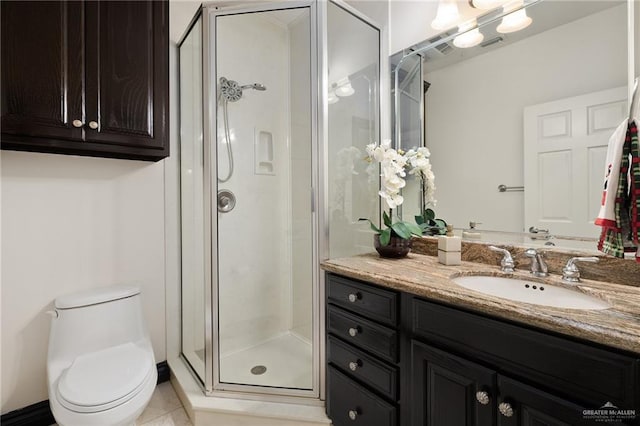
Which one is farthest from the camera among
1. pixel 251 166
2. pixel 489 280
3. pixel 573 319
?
pixel 251 166

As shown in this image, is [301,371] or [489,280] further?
[301,371]

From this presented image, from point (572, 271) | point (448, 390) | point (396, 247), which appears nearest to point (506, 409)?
point (448, 390)

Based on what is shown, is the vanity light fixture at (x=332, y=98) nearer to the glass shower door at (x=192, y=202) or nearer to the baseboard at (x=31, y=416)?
the glass shower door at (x=192, y=202)

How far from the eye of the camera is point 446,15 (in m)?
1.53

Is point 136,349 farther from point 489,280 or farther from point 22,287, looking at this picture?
point 489,280

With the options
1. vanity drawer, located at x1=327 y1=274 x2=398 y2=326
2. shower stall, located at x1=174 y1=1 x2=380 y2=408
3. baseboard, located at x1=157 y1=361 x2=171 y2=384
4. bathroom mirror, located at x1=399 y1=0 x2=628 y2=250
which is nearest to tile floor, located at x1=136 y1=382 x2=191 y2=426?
baseboard, located at x1=157 y1=361 x2=171 y2=384

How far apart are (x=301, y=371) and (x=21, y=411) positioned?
4.51 ft

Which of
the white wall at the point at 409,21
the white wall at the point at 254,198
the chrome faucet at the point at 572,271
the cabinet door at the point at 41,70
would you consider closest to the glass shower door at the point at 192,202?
the white wall at the point at 254,198

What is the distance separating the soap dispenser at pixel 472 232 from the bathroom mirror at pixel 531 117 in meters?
0.02

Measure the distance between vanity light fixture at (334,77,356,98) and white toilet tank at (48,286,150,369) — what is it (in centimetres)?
158

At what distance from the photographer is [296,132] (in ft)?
5.93

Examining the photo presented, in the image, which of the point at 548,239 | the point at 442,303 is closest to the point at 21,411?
the point at 442,303

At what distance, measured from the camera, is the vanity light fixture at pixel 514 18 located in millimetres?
1284

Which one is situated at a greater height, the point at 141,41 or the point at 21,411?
the point at 141,41
